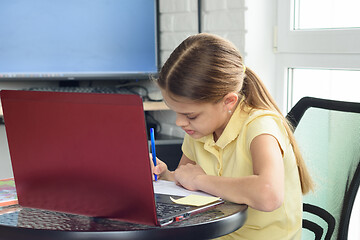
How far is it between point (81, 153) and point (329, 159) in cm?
68

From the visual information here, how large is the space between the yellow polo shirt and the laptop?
9.3 inches

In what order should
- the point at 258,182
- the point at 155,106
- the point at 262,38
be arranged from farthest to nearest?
1. the point at 155,106
2. the point at 262,38
3. the point at 258,182

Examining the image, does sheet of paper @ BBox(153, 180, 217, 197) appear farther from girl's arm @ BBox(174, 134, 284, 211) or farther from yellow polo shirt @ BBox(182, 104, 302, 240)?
yellow polo shirt @ BBox(182, 104, 302, 240)

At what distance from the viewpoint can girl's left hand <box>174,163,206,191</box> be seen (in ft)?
3.60

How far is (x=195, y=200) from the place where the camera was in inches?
39.9

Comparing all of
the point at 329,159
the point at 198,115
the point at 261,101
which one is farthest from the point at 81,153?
the point at 329,159

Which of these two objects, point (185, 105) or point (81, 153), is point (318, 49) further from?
point (81, 153)

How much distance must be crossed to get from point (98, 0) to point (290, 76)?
0.89 meters

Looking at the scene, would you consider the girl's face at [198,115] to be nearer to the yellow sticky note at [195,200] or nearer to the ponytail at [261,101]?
the ponytail at [261,101]

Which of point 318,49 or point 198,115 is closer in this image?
point 198,115

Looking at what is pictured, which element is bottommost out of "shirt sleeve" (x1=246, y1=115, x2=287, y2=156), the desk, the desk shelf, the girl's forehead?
the desk shelf

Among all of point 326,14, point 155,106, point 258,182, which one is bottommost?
point 155,106

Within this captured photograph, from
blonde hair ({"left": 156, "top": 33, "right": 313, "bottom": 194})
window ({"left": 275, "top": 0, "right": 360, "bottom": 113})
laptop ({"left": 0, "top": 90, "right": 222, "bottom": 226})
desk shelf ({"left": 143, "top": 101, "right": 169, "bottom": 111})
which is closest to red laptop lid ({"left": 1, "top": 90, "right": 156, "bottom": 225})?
laptop ({"left": 0, "top": 90, "right": 222, "bottom": 226})

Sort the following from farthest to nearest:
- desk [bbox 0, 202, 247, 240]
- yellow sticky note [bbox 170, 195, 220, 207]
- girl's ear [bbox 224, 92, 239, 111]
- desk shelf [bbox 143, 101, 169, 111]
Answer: desk shelf [bbox 143, 101, 169, 111] → girl's ear [bbox 224, 92, 239, 111] → yellow sticky note [bbox 170, 195, 220, 207] → desk [bbox 0, 202, 247, 240]
